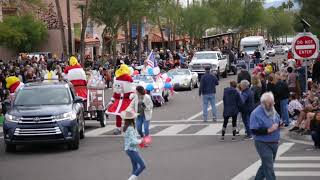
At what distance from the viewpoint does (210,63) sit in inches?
1634

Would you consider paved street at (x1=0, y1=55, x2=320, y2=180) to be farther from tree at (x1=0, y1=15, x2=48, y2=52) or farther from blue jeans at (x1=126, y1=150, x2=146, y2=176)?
tree at (x1=0, y1=15, x2=48, y2=52)

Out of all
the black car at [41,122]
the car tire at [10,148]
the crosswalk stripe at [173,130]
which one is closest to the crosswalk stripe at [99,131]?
the crosswalk stripe at [173,130]

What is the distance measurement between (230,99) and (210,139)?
1.20 metres

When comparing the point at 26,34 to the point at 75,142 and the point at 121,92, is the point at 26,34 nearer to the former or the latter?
→ the point at 121,92

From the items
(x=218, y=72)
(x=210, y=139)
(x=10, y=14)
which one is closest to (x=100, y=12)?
(x=10, y=14)

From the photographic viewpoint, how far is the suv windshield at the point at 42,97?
52.7 feet

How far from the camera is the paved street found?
12.3 metres

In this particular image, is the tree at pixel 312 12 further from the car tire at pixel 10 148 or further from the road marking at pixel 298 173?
the road marking at pixel 298 173

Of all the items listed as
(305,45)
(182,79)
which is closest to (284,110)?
(305,45)

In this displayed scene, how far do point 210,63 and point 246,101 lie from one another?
2476cm

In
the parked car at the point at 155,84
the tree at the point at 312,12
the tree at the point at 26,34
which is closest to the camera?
the parked car at the point at 155,84

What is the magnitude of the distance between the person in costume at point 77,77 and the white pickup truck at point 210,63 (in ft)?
68.6

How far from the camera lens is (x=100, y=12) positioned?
50000mm

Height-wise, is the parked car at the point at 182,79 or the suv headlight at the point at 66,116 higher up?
the suv headlight at the point at 66,116
